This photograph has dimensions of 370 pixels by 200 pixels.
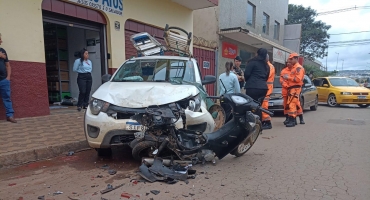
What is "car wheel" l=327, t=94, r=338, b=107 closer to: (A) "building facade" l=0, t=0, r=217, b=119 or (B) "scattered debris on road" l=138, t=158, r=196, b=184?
(A) "building facade" l=0, t=0, r=217, b=119

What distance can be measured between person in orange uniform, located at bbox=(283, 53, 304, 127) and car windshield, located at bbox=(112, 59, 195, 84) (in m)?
2.96

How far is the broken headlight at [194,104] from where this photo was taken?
3.60 meters

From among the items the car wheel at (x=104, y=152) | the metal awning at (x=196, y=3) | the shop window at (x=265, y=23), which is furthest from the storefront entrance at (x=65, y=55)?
the shop window at (x=265, y=23)

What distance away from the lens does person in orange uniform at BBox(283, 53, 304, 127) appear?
6.30m

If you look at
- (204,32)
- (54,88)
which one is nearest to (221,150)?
(54,88)

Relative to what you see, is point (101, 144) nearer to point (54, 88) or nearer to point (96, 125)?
point (96, 125)

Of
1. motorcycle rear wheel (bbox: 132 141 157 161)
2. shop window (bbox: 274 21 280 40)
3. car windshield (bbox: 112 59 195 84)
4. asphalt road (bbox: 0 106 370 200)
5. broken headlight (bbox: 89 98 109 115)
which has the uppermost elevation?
shop window (bbox: 274 21 280 40)

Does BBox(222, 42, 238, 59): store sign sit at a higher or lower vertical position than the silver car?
higher

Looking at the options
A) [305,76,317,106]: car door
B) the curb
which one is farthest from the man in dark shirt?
[305,76,317,106]: car door

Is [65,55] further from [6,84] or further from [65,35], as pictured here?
[6,84]

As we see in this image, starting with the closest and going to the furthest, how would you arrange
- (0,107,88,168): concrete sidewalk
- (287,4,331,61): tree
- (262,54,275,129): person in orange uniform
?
1. (0,107,88,168): concrete sidewalk
2. (262,54,275,129): person in orange uniform
3. (287,4,331,61): tree

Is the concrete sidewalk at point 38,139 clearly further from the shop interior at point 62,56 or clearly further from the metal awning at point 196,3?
the metal awning at point 196,3

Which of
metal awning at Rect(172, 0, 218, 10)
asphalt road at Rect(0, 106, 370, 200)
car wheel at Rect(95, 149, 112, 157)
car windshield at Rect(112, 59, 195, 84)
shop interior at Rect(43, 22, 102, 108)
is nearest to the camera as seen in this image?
asphalt road at Rect(0, 106, 370, 200)

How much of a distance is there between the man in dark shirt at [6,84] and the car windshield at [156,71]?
247cm
